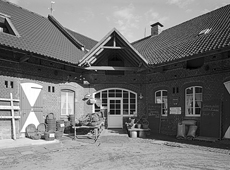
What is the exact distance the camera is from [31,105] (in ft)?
34.6

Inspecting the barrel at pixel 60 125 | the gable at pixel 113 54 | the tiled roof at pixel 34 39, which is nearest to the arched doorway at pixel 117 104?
the gable at pixel 113 54

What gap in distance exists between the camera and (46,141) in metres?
9.06

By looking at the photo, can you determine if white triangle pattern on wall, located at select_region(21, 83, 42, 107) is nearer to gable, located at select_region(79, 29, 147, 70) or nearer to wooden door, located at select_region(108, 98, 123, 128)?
gable, located at select_region(79, 29, 147, 70)

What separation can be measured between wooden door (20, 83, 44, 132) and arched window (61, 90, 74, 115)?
1620mm

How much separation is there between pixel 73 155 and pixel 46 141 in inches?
104

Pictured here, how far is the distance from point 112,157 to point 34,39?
8.06 metres

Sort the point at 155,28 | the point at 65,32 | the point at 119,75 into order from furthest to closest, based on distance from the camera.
Answer: the point at 155,28 < the point at 65,32 < the point at 119,75

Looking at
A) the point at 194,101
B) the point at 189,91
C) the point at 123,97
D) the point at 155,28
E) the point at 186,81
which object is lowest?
the point at 194,101

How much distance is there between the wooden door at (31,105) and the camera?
33.2ft

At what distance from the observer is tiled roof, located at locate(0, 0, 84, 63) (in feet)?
32.4

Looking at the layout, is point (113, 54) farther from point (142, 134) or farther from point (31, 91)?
point (31, 91)

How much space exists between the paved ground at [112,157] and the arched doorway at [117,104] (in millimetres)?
5316

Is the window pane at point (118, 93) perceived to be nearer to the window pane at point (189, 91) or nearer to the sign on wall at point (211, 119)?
the window pane at point (189, 91)

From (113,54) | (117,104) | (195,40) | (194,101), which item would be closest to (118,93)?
(117,104)
